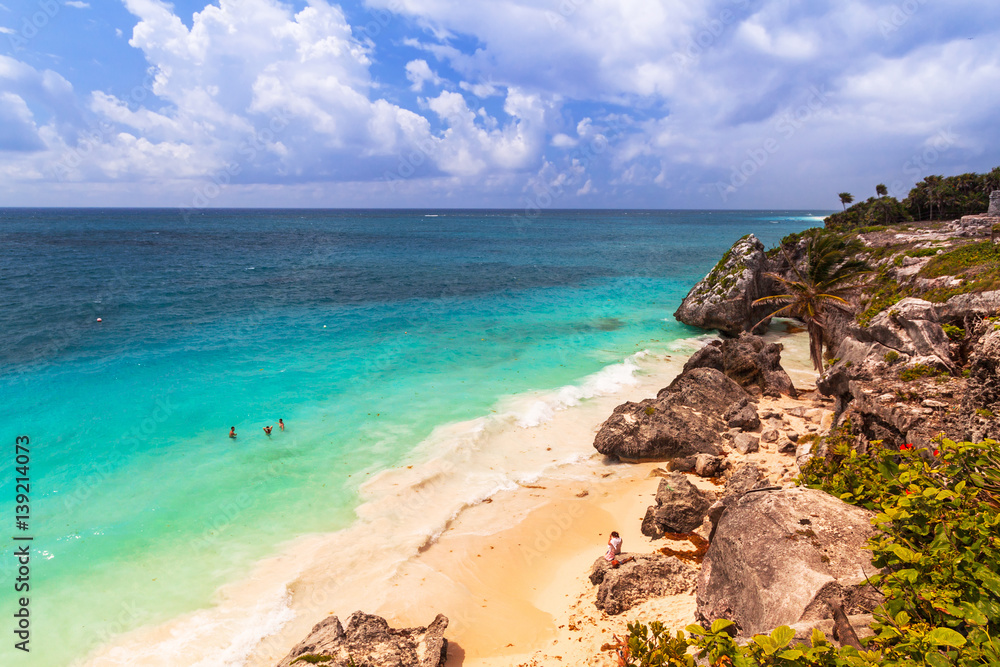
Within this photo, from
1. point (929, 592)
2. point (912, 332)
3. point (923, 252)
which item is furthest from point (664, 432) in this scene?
point (923, 252)

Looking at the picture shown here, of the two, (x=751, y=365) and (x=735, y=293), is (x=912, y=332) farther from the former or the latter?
(x=735, y=293)

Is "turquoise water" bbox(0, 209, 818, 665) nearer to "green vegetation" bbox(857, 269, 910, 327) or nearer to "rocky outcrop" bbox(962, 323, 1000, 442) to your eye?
"green vegetation" bbox(857, 269, 910, 327)

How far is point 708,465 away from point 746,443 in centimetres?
246

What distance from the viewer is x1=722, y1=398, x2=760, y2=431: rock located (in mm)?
19609

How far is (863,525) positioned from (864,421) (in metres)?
5.00

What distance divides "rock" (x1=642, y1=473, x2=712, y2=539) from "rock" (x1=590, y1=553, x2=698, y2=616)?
7.23 feet

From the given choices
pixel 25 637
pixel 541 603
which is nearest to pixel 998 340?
pixel 541 603

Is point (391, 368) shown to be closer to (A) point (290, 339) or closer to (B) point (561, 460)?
(A) point (290, 339)

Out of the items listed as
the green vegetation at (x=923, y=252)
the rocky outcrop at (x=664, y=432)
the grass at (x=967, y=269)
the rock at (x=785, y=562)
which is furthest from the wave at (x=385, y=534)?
the green vegetation at (x=923, y=252)

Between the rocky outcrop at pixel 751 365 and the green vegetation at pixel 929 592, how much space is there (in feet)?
58.6

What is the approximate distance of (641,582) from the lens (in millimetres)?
11227

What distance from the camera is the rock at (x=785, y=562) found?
290 inches

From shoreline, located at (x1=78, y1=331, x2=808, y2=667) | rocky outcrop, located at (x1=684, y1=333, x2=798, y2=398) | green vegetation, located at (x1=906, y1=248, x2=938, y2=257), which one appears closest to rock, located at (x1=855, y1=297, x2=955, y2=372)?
shoreline, located at (x1=78, y1=331, x2=808, y2=667)

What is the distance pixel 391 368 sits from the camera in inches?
1194
